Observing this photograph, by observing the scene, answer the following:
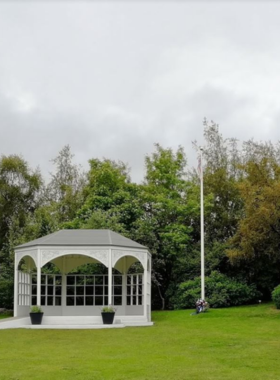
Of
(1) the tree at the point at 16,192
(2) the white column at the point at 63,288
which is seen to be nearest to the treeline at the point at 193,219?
(1) the tree at the point at 16,192

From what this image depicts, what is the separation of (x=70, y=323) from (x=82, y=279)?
20.1 feet

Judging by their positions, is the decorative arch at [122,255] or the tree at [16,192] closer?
the decorative arch at [122,255]

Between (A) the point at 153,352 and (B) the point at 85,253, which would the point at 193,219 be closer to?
(B) the point at 85,253

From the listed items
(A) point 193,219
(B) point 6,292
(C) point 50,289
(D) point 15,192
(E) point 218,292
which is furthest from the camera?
(D) point 15,192

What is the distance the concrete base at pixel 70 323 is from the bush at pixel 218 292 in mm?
5775

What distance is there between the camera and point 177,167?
109 ft

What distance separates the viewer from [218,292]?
27969 millimetres

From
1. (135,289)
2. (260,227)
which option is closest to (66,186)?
(135,289)

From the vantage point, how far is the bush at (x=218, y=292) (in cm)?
2773

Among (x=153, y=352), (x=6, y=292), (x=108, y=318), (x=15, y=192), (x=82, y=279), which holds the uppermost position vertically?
(x=15, y=192)

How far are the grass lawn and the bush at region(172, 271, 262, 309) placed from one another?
5.78 meters

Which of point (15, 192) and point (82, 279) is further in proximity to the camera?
point (15, 192)

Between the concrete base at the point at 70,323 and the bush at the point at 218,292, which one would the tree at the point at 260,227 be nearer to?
the bush at the point at 218,292

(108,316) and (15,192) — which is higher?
(15,192)
